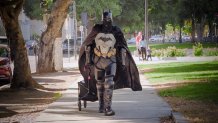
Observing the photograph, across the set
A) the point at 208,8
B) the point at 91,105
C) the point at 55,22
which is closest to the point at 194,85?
the point at 91,105

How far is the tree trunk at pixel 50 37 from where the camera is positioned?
24.2 metres

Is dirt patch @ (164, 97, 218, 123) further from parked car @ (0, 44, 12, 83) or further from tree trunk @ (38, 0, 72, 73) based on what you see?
tree trunk @ (38, 0, 72, 73)

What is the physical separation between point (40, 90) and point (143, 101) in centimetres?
517

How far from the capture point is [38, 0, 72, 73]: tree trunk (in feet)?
79.4

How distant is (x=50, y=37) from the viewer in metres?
24.8

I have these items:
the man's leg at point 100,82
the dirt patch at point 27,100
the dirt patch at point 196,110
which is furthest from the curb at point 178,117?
the dirt patch at point 27,100

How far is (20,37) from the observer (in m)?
16.9

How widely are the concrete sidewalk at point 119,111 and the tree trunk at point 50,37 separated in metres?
10.3

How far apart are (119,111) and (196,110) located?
1.67m

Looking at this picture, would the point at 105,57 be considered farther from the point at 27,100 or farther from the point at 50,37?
the point at 50,37

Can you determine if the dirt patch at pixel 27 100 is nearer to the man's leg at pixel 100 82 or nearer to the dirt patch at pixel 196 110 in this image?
the man's leg at pixel 100 82

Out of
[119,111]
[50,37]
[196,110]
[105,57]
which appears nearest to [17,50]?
[119,111]

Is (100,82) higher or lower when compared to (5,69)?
higher

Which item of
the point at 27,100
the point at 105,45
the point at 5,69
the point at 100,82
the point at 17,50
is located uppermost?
the point at 105,45
